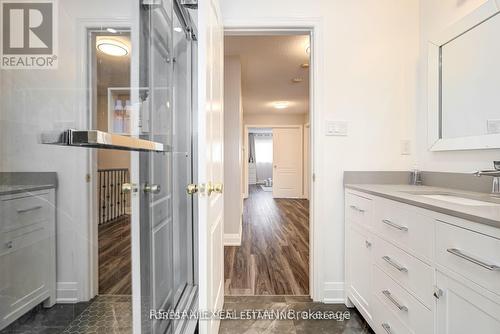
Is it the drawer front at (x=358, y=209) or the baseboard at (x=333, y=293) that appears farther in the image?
the baseboard at (x=333, y=293)

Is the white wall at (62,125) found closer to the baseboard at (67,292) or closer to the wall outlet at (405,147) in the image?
the baseboard at (67,292)

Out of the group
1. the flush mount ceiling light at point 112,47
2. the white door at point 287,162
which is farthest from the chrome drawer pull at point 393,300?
the white door at point 287,162

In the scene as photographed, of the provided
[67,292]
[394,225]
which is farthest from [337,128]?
[67,292]

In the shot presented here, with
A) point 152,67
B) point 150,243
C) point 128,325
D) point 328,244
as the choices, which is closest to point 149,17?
point 152,67

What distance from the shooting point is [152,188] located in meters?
1.36

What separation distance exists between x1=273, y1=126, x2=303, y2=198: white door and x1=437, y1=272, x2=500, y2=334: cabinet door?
6605mm

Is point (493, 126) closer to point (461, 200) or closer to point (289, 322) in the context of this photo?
point (461, 200)

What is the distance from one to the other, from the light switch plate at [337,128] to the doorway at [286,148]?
0.73 metres

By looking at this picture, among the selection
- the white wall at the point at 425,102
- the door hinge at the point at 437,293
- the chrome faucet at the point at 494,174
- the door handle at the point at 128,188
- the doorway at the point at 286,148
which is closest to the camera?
the door hinge at the point at 437,293

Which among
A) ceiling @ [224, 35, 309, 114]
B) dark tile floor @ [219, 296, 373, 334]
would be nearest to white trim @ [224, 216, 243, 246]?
dark tile floor @ [219, 296, 373, 334]

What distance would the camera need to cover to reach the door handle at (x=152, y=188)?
4.20 feet

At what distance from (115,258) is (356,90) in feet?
6.08

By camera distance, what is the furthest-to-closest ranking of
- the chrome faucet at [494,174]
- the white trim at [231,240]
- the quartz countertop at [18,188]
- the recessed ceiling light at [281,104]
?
the recessed ceiling light at [281,104] < the white trim at [231,240] < the chrome faucet at [494,174] < the quartz countertop at [18,188]

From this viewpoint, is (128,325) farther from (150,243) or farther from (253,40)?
(253,40)
